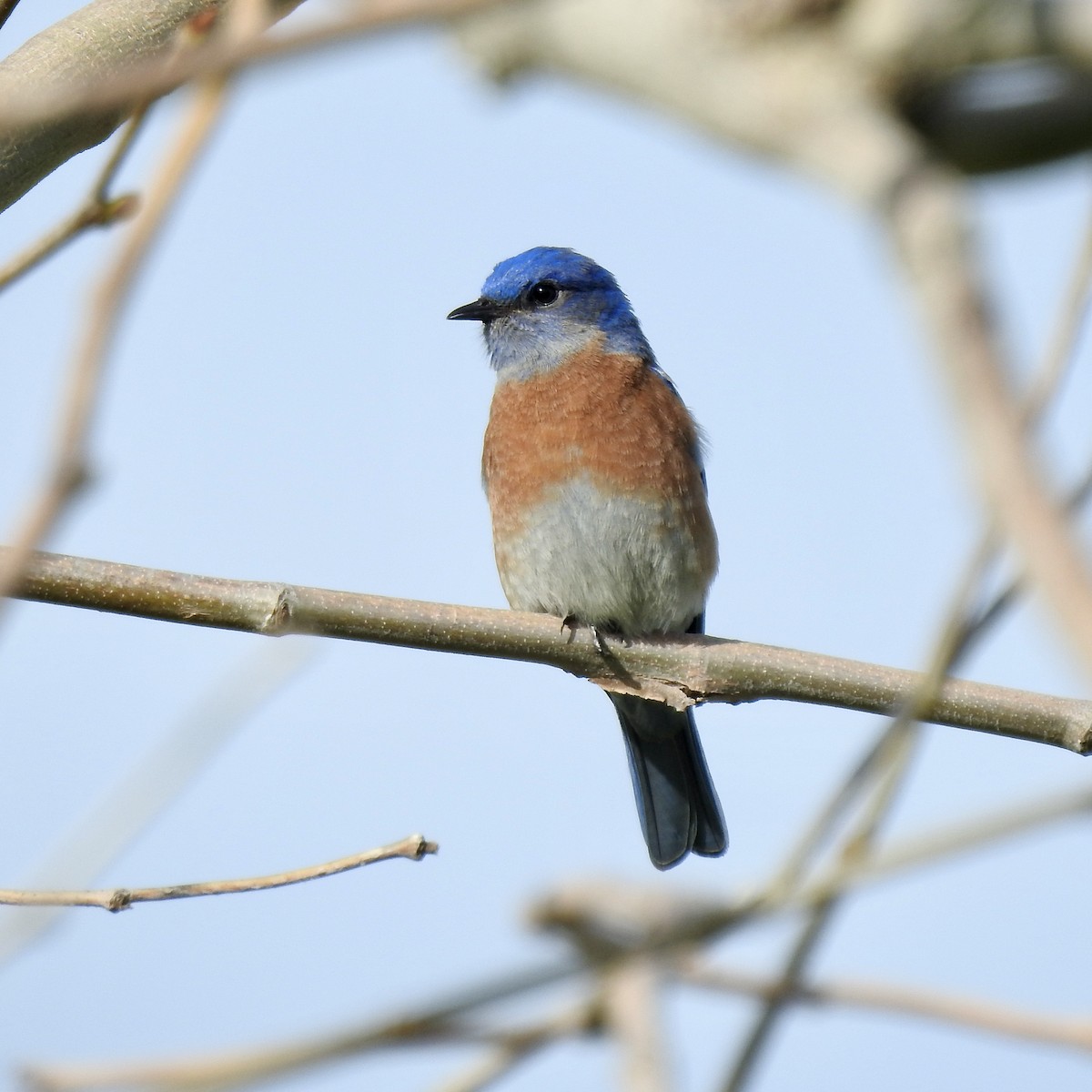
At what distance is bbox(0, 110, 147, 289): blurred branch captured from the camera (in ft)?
10.9

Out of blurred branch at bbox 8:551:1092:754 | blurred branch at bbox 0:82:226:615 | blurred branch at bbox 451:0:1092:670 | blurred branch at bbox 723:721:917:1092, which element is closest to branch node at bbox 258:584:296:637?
blurred branch at bbox 8:551:1092:754

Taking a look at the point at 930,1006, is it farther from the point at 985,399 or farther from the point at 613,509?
the point at 613,509

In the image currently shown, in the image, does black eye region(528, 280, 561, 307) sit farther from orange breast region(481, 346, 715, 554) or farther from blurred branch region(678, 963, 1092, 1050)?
blurred branch region(678, 963, 1092, 1050)

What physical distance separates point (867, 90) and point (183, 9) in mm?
3134

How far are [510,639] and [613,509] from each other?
2.71m

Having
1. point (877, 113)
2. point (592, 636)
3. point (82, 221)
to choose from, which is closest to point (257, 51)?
point (877, 113)

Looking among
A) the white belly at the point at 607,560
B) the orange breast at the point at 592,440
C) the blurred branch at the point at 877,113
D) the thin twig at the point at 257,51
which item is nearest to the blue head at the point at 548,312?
the orange breast at the point at 592,440

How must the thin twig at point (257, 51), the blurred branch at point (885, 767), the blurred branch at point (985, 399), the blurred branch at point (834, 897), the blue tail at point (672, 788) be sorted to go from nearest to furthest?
the blurred branch at point (985, 399) → the thin twig at point (257, 51) → the blurred branch at point (885, 767) → the blurred branch at point (834, 897) → the blue tail at point (672, 788)

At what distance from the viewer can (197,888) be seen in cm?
255

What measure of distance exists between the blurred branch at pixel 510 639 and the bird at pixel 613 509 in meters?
1.94

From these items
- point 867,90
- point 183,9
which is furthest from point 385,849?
point 183,9

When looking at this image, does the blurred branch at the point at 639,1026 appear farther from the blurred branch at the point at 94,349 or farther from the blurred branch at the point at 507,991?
the blurred branch at the point at 94,349

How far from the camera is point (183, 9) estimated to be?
11.9 feet

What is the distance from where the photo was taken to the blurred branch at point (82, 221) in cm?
332
